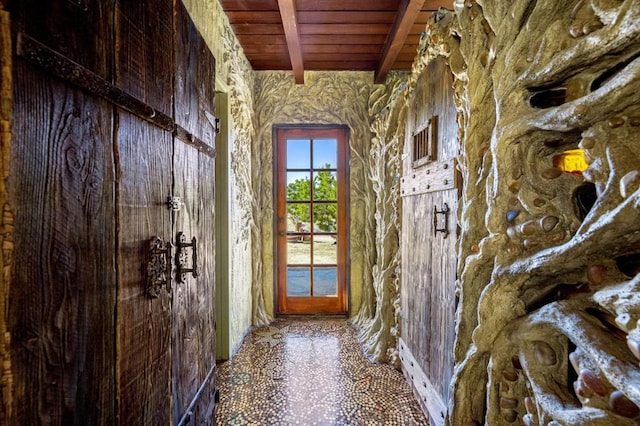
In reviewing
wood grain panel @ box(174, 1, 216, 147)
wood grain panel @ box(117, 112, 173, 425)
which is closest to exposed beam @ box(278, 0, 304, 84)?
wood grain panel @ box(174, 1, 216, 147)

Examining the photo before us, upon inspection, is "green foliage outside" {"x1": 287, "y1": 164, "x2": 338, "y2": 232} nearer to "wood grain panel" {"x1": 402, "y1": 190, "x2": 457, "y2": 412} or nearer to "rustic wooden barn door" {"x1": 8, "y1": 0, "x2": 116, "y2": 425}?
"wood grain panel" {"x1": 402, "y1": 190, "x2": 457, "y2": 412}

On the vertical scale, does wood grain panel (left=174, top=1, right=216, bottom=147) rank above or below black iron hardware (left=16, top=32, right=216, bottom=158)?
above

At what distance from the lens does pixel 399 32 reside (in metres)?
2.29

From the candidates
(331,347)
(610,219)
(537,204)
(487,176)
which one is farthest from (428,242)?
(331,347)

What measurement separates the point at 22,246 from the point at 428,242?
172 centimetres

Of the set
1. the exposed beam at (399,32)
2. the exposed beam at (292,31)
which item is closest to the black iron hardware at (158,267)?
the exposed beam at (292,31)

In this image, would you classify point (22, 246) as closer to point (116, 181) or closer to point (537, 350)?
point (116, 181)

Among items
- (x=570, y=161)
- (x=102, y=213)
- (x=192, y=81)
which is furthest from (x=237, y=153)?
(x=570, y=161)

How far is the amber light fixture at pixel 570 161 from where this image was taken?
3.20 feet

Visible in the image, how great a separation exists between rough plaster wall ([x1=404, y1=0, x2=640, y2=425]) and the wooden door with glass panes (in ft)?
7.22

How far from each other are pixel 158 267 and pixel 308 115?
8.39 feet

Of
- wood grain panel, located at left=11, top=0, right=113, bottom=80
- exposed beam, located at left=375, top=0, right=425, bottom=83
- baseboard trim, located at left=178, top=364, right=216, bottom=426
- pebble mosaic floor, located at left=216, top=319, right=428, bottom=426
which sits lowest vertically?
pebble mosaic floor, located at left=216, top=319, right=428, bottom=426

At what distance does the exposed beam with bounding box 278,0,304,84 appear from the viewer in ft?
6.64

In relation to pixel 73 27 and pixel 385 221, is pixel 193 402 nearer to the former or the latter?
pixel 73 27
